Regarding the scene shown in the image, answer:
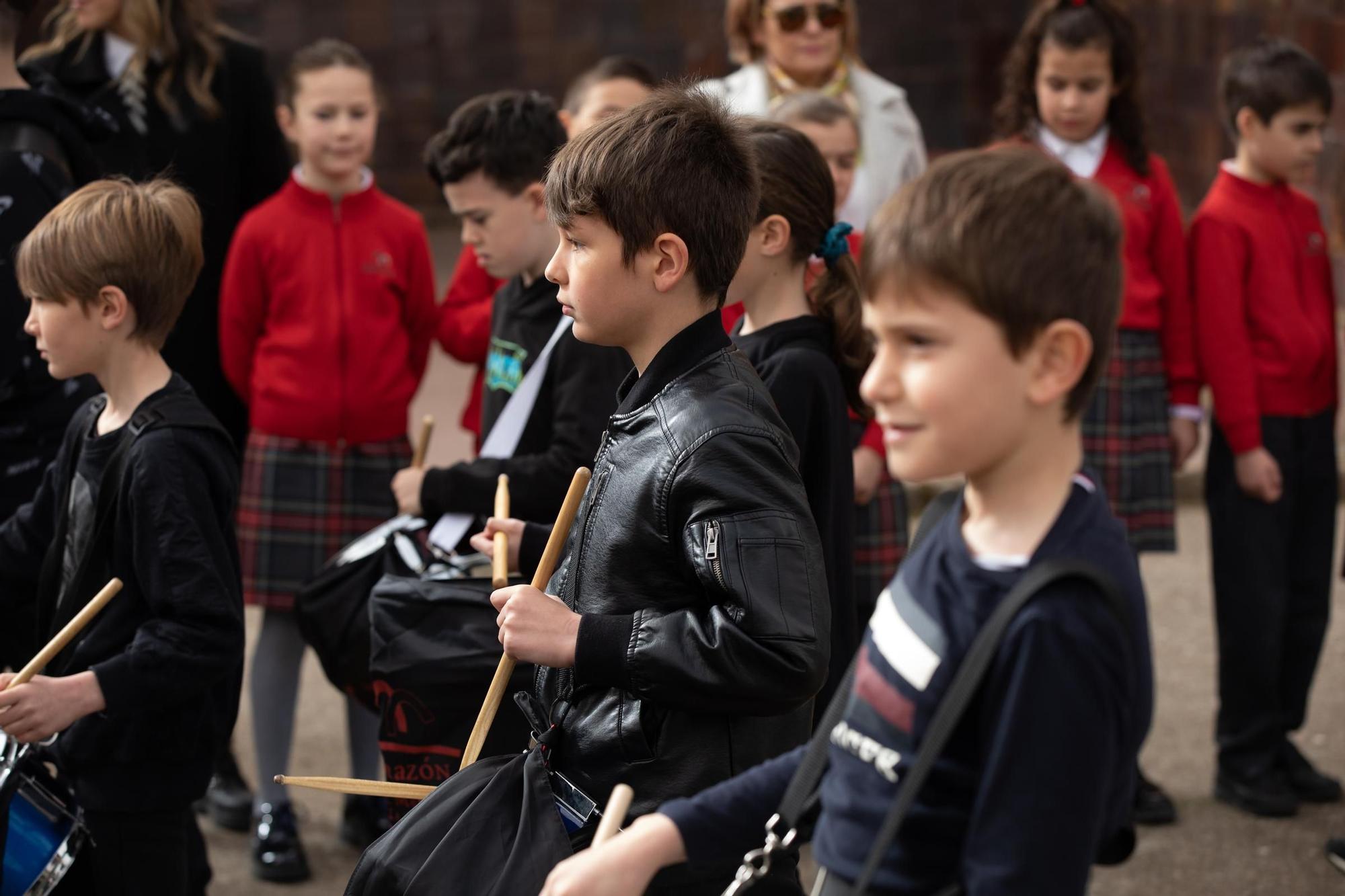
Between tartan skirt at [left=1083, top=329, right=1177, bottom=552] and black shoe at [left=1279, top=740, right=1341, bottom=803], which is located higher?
tartan skirt at [left=1083, top=329, right=1177, bottom=552]

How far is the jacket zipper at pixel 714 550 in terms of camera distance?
1.85m

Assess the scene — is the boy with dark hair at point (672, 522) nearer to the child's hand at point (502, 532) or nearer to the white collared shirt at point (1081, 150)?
the child's hand at point (502, 532)

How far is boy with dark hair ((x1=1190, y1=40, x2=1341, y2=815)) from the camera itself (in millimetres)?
3633

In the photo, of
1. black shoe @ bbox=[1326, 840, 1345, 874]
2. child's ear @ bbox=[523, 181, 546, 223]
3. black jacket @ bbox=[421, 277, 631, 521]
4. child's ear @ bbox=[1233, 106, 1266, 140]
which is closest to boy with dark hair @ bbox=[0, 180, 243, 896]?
black jacket @ bbox=[421, 277, 631, 521]

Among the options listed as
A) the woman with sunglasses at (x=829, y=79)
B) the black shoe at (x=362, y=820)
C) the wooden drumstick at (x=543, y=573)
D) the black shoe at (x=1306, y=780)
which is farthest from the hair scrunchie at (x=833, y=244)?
the black shoe at (x=1306, y=780)

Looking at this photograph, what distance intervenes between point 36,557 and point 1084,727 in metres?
1.89

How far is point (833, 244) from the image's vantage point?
2711 millimetres

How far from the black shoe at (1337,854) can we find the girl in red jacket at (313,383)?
1.99m

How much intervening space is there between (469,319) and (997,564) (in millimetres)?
2470

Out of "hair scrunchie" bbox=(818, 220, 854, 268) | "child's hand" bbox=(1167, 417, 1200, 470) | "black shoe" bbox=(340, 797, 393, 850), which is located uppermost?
Answer: "hair scrunchie" bbox=(818, 220, 854, 268)

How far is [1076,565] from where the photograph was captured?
1.34 meters

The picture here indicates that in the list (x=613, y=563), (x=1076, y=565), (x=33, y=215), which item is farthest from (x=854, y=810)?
(x=33, y=215)

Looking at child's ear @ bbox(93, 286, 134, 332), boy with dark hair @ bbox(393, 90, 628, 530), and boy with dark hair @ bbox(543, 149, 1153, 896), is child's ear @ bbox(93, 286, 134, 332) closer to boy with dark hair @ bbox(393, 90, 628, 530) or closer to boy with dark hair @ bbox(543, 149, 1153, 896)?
boy with dark hair @ bbox(393, 90, 628, 530)

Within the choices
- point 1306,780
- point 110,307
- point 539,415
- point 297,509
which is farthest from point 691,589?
point 1306,780
